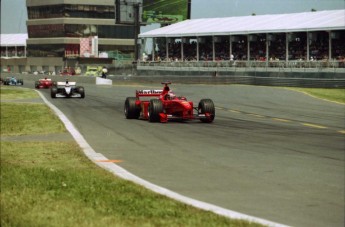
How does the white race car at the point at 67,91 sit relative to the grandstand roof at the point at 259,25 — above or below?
below

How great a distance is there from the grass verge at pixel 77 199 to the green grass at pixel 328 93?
2459 cm

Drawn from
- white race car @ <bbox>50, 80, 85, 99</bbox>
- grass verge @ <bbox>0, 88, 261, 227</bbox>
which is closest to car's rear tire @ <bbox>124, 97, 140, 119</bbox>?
grass verge @ <bbox>0, 88, 261, 227</bbox>

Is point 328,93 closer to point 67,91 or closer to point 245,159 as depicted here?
point 67,91

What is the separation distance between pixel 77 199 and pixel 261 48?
194 feet

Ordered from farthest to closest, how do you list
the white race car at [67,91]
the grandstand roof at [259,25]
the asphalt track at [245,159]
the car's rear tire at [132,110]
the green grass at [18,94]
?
the grandstand roof at [259,25] → the green grass at [18,94] → the white race car at [67,91] → the car's rear tire at [132,110] → the asphalt track at [245,159]

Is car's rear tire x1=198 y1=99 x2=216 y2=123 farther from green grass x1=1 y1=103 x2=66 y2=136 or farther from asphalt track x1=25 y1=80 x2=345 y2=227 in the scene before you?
green grass x1=1 y1=103 x2=66 y2=136

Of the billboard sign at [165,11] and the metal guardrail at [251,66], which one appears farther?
the billboard sign at [165,11]

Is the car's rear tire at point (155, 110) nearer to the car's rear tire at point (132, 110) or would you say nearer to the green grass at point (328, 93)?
the car's rear tire at point (132, 110)

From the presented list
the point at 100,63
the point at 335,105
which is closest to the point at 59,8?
the point at 100,63

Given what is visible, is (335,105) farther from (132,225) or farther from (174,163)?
(132,225)

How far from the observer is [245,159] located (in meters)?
10.9

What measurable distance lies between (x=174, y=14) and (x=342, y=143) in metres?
74.3

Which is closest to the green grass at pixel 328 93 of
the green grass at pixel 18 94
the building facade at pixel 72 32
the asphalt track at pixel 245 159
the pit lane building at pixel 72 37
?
the asphalt track at pixel 245 159

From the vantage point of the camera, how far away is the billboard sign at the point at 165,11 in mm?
85062
